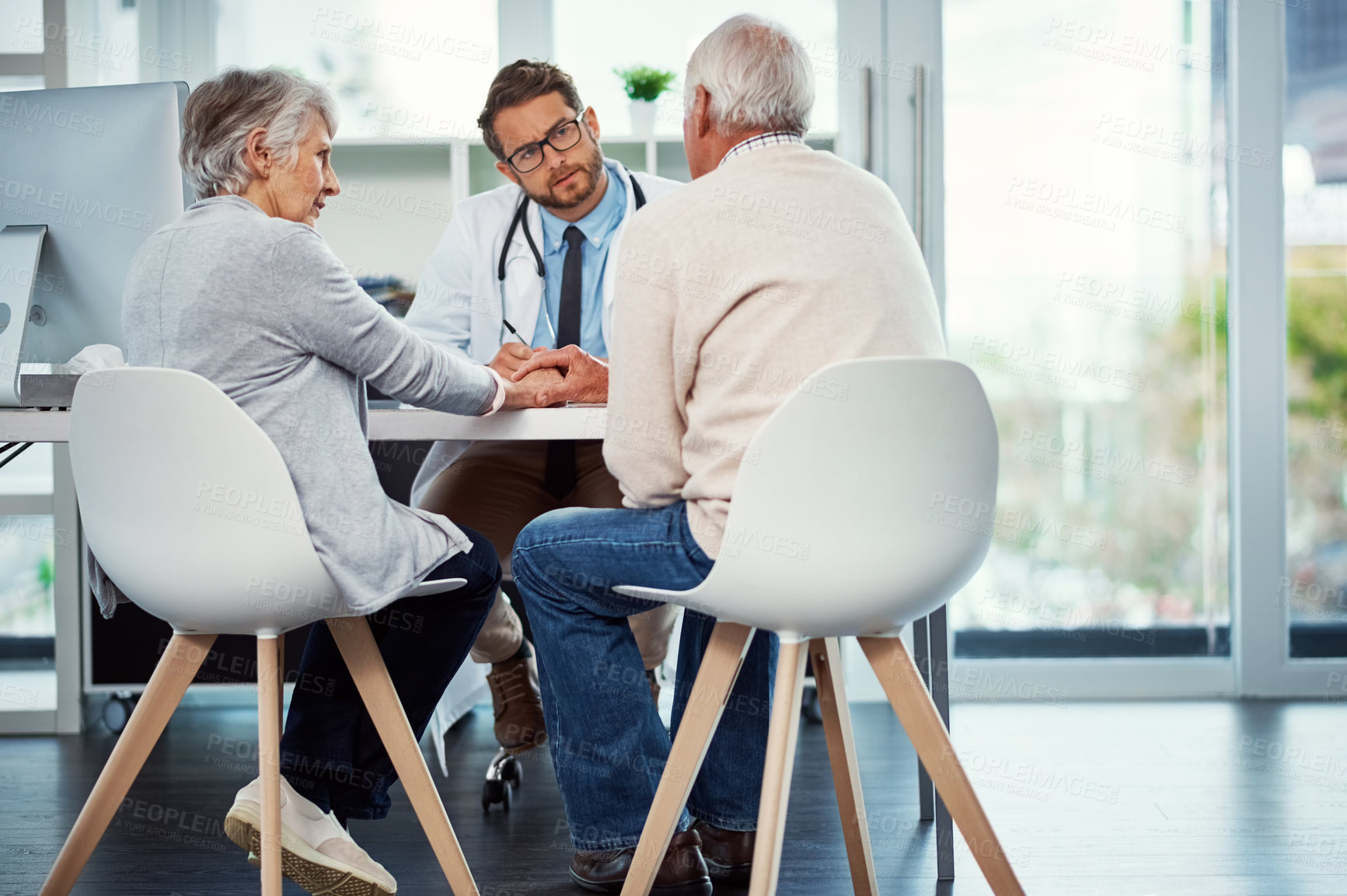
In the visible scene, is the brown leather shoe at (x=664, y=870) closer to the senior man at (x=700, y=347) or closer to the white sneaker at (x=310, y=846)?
the senior man at (x=700, y=347)

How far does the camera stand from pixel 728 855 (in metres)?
1.58

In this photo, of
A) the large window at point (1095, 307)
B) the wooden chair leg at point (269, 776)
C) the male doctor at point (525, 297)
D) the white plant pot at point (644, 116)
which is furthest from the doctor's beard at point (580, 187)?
the wooden chair leg at point (269, 776)

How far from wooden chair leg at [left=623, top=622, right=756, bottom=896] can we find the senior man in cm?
9

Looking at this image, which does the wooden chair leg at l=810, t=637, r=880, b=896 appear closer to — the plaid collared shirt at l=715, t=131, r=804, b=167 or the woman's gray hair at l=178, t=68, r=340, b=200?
the plaid collared shirt at l=715, t=131, r=804, b=167

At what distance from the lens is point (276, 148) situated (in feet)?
4.49

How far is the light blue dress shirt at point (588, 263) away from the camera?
7.29ft

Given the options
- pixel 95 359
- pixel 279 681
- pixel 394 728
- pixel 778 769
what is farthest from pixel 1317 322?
pixel 95 359

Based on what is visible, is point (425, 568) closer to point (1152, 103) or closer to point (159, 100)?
point (159, 100)

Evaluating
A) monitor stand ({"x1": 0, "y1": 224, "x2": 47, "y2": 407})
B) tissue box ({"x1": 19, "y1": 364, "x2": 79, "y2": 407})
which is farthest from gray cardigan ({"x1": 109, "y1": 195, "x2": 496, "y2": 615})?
monitor stand ({"x1": 0, "y1": 224, "x2": 47, "y2": 407})

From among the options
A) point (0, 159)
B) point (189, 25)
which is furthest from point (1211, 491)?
point (189, 25)

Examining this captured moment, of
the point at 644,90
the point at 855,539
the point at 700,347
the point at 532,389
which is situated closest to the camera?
the point at 855,539

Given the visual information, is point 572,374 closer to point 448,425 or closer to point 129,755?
point 448,425

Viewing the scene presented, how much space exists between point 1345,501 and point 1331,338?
422 mm

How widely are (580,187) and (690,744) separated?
130 centimetres
